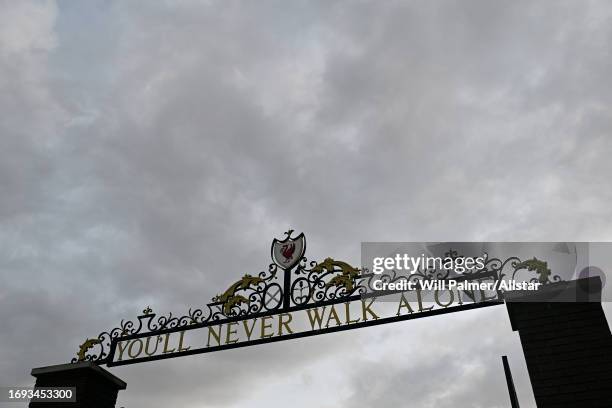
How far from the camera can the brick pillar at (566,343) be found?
6.27m

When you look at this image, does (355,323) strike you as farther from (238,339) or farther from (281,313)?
(238,339)

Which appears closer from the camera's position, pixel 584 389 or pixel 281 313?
pixel 584 389

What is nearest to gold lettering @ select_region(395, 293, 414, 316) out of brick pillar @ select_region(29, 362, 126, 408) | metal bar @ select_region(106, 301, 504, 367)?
metal bar @ select_region(106, 301, 504, 367)

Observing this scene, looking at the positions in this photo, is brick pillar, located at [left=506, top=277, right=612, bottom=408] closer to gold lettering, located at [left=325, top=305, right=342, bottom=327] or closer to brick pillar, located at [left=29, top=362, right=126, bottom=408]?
gold lettering, located at [left=325, top=305, right=342, bottom=327]

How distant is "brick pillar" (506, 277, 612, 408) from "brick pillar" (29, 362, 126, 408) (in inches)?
327

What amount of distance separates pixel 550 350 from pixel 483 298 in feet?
4.37

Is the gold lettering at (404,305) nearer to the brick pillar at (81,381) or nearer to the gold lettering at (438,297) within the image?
the gold lettering at (438,297)

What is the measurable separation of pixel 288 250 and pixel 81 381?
5.06 m

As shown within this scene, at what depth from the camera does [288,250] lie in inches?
377

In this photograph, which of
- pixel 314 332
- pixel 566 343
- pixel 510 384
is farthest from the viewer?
pixel 314 332

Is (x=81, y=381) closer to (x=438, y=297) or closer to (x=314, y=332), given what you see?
(x=314, y=332)

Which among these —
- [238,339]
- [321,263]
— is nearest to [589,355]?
[321,263]

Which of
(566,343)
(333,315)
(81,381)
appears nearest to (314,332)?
(333,315)

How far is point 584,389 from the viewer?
20.5 feet
